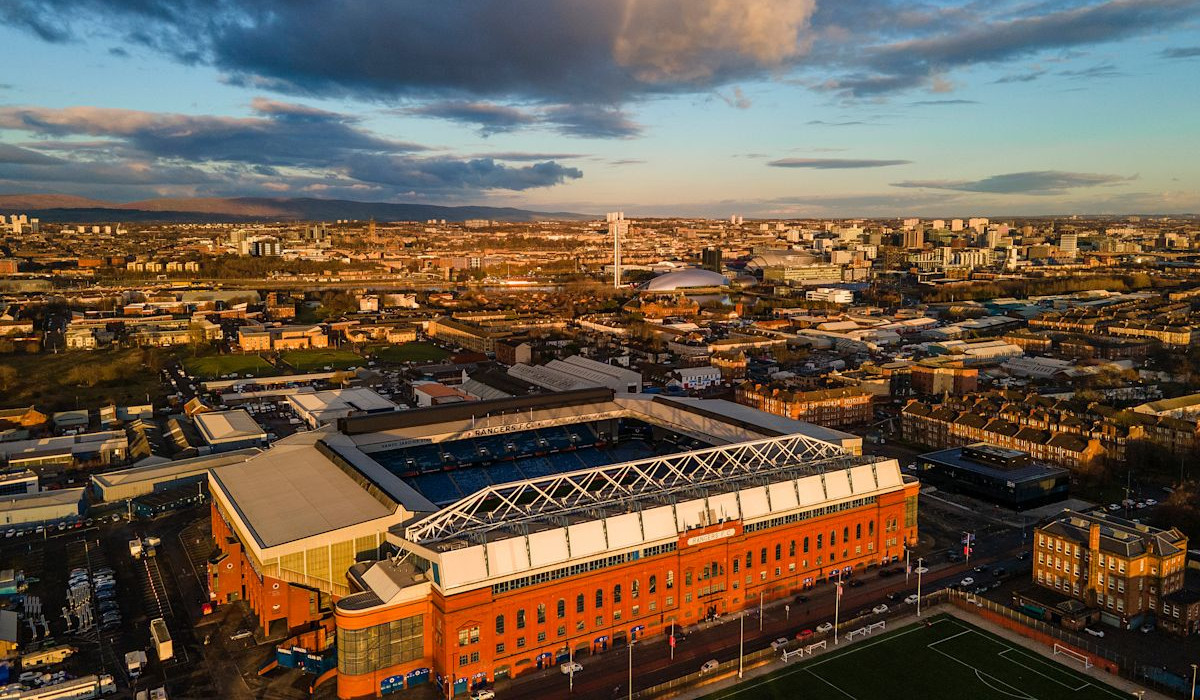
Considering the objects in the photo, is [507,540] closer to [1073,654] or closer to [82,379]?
[1073,654]

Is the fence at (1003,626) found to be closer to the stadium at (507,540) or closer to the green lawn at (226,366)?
the stadium at (507,540)

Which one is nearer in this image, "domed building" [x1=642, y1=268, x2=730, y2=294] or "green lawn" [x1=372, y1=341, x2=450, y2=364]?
"green lawn" [x1=372, y1=341, x2=450, y2=364]

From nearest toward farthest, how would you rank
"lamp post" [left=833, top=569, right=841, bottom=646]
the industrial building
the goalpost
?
the goalpost
"lamp post" [left=833, top=569, right=841, bottom=646]
the industrial building

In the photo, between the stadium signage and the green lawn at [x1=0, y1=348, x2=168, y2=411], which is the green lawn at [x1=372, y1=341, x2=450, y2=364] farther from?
the stadium signage

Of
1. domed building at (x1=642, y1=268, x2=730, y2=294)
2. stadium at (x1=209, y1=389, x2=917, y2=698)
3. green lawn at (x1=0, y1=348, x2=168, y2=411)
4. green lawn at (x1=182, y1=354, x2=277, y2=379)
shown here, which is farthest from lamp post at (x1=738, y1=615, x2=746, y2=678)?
domed building at (x1=642, y1=268, x2=730, y2=294)

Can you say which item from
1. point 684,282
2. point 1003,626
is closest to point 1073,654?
point 1003,626

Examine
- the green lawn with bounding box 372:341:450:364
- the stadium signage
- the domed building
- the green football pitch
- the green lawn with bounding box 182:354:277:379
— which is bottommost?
the green football pitch
